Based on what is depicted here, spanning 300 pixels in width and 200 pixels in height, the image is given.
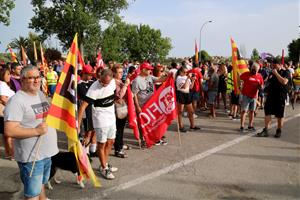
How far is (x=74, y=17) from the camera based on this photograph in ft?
118

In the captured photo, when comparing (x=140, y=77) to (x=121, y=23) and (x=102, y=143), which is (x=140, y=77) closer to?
(x=102, y=143)

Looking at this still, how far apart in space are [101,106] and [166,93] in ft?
7.48

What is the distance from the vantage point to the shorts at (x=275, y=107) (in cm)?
756

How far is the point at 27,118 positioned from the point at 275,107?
20.7 feet

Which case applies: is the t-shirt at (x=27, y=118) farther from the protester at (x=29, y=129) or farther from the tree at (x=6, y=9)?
the tree at (x=6, y=9)

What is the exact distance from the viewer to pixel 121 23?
134 ft

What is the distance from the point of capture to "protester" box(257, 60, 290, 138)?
755 centimetres

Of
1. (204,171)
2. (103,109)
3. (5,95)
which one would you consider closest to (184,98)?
(204,171)

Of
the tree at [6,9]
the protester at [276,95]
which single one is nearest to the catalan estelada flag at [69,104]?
the protester at [276,95]

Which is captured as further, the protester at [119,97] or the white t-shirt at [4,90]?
the protester at [119,97]

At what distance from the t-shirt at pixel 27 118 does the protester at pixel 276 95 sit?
233 inches

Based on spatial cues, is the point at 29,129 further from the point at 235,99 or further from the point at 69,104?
the point at 235,99

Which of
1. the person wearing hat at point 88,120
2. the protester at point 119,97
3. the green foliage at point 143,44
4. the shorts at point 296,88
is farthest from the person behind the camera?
the green foliage at point 143,44

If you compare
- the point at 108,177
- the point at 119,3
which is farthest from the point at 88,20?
the point at 108,177
